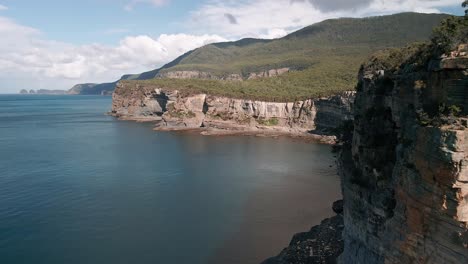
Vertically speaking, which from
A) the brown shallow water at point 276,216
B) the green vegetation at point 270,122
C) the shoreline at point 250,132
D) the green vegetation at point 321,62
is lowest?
the brown shallow water at point 276,216

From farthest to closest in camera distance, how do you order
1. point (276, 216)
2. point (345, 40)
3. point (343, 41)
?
point (343, 41) → point (345, 40) → point (276, 216)

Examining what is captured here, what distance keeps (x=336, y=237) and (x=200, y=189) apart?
2023cm

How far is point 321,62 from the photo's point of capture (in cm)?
12531

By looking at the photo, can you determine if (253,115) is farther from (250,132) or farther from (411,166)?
(411,166)

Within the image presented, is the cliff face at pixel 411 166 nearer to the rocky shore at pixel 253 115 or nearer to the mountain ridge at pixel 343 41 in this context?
the rocky shore at pixel 253 115

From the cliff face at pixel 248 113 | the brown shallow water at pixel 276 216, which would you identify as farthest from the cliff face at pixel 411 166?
the cliff face at pixel 248 113

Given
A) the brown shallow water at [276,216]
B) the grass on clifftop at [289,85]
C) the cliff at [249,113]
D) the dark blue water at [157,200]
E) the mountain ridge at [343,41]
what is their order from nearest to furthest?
the brown shallow water at [276,216] < the dark blue water at [157,200] < the cliff at [249,113] < the grass on clifftop at [289,85] < the mountain ridge at [343,41]

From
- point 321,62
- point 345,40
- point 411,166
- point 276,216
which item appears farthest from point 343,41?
point 411,166

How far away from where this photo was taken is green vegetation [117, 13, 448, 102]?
9894 cm

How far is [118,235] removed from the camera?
99.9 ft

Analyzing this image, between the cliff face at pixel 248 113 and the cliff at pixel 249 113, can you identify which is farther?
the cliff face at pixel 248 113

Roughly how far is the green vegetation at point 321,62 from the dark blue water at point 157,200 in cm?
3346

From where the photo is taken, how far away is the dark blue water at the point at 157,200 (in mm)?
28484

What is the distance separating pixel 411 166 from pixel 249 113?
83.0m
